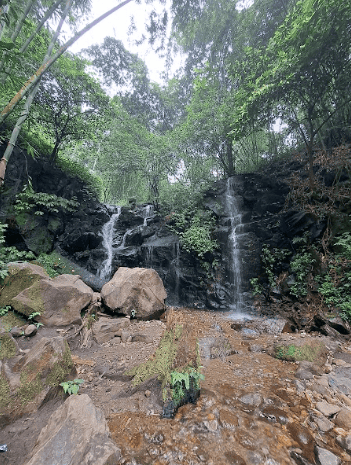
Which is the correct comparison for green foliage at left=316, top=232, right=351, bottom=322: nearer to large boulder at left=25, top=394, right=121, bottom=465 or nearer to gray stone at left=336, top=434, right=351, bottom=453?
gray stone at left=336, top=434, right=351, bottom=453

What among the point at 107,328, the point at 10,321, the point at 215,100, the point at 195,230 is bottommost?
the point at 107,328

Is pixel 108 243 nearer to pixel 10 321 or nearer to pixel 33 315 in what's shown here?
pixel 33 315

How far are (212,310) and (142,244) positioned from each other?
5.58 meters

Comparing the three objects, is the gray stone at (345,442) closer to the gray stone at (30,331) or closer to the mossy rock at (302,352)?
the mossy rock at (302,352)

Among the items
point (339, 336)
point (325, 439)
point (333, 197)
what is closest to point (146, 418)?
point (325, 439)

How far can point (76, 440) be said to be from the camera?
1.65 meters

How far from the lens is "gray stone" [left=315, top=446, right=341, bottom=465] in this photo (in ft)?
5.68

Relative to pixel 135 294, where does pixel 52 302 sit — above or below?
above

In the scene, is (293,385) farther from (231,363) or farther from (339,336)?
(339,336)

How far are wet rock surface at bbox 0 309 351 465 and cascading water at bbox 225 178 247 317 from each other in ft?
16.0

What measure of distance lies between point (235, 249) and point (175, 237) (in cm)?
348

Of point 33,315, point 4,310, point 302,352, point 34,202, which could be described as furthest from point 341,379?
point 34,202

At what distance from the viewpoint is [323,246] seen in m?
6.18

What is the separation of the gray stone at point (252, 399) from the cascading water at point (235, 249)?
5.50 meters
